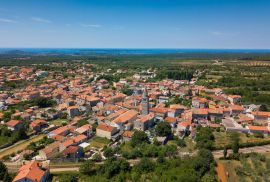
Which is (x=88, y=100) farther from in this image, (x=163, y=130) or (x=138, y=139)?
(x=163, y=130)

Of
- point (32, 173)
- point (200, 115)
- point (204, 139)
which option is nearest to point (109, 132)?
point (32, 173)

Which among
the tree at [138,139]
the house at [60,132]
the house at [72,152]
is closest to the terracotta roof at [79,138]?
the house at [60,132]

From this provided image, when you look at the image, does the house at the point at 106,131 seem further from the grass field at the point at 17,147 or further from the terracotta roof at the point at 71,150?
the grass field at the point at 17,147

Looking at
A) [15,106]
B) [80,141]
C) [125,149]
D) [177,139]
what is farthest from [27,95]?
[177,139]

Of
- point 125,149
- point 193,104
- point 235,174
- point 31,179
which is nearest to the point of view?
point 31,179

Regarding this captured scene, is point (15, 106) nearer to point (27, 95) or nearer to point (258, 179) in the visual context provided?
point (27, 95)

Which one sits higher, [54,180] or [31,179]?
[31,179]
